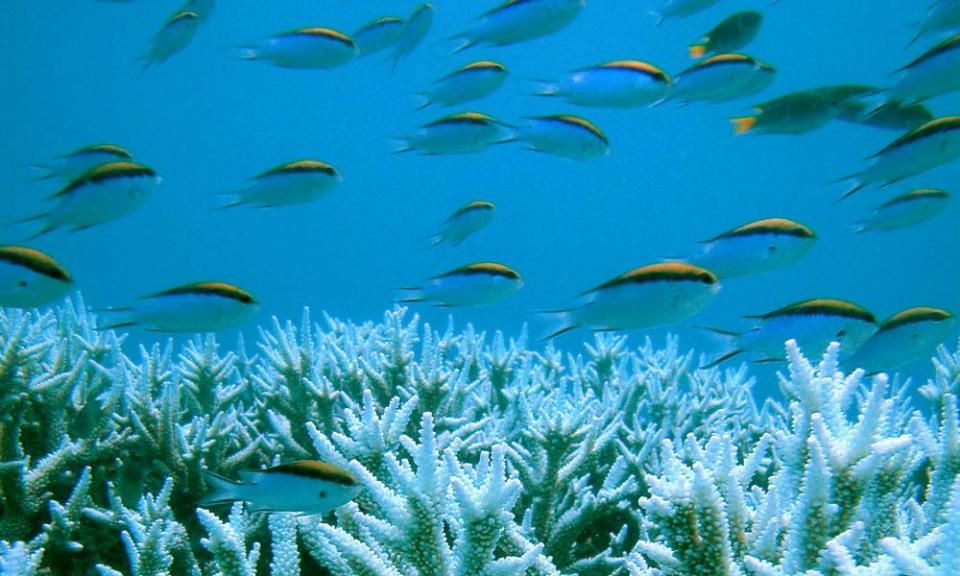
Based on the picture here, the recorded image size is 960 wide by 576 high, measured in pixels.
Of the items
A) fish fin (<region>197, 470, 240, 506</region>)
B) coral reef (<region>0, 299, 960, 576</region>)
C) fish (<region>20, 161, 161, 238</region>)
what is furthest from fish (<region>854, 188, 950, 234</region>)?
fish (<region>20, 161, 161, 238</region>)

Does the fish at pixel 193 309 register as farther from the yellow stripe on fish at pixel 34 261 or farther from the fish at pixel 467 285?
the fish at pixel 467 285

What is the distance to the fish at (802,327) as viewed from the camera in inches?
119

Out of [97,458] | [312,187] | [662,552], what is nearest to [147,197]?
[312,187]

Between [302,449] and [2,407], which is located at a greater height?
[2,407]

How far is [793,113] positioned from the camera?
4688 mm

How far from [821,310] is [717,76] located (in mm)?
2303

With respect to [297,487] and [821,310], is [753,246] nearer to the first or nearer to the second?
[821,310]

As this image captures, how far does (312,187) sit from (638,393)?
2.87 meters

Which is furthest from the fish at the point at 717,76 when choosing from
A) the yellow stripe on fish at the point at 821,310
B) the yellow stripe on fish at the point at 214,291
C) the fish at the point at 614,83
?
the yellow stripe on fish at the point at 214,291

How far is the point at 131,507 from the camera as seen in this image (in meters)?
2.92

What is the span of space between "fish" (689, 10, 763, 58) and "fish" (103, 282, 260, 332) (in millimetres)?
4359

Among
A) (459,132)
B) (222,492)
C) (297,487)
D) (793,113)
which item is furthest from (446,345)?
(297,487)

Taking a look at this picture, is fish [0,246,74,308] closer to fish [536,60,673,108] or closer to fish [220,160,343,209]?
fish [220,160,343,209]

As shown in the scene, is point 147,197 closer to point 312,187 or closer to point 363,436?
point 312,187
